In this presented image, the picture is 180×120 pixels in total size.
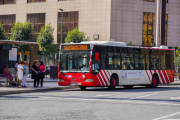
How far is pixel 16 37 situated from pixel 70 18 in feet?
33.1

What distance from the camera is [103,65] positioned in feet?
67.8

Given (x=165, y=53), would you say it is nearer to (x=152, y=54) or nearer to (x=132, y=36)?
(x=152, y=54)

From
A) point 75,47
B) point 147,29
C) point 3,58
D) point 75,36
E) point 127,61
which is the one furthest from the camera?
point 147,29

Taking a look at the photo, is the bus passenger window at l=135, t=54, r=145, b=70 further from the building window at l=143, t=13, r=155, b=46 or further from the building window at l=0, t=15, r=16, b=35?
the building window at l=0, t=15, r=16, b=35

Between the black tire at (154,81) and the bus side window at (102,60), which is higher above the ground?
the bus side window at (102,60)

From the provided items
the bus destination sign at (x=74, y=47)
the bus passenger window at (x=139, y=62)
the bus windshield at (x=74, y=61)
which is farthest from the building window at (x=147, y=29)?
the bus windshield at (x=74, y=61)

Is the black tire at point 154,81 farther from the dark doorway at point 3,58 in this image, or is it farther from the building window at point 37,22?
the building window at point 37,22

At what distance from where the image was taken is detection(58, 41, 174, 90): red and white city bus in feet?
65.8

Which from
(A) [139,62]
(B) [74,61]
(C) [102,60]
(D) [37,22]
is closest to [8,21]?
(D) [37,22]

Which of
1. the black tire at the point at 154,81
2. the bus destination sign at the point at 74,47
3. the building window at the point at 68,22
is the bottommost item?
the black tire at the point at 154,81

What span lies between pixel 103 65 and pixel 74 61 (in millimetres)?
1742

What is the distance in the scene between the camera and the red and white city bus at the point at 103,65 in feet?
65.8

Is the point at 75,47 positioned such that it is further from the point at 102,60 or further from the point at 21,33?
the point at 21,33

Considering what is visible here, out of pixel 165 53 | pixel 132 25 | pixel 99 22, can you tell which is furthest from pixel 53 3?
pixel 165 53
